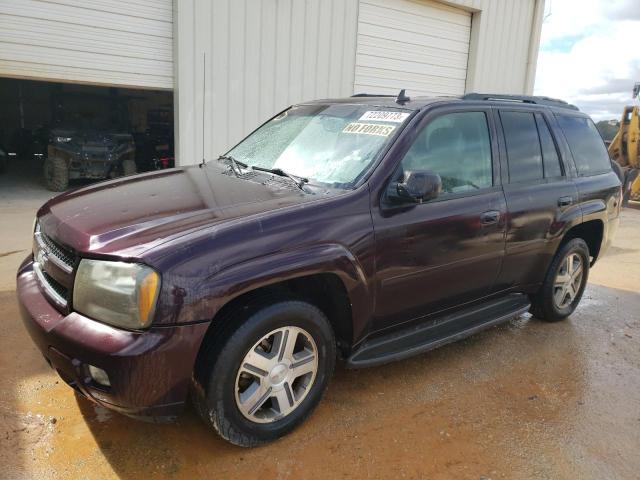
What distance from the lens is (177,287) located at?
2.20 metres

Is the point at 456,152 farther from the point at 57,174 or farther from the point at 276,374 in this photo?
the point at 57,174

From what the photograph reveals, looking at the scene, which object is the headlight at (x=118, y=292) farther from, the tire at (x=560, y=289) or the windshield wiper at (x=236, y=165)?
the tire at (x=560, y=289)

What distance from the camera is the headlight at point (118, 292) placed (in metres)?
2.18

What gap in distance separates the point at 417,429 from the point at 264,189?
162 cm

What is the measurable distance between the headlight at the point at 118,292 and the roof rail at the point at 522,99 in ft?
8.42

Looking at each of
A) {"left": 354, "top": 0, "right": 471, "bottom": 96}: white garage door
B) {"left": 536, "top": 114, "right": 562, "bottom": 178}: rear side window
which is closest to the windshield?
{"left": 536, "top": 114, "right": 562, "bottom": 178}: rear side window

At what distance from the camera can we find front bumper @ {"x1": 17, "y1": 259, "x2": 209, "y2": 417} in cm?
217

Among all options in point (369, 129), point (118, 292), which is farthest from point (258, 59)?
point (118, 292)

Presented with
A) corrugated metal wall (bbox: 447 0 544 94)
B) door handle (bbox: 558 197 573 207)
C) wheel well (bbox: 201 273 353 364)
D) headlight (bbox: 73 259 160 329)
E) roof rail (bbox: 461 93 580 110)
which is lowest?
wheel well (bbox: 201 273 353 364)

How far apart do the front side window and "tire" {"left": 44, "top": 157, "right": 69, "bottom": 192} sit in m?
9.32

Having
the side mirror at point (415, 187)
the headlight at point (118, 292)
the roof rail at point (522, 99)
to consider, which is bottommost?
the headlight at point (118, 292)

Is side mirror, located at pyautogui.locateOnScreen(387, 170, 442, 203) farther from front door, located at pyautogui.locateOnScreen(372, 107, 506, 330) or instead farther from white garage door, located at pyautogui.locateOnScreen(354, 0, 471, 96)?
white garage door, located at pyautogui.locateOnScreen(354, 0, 471, 96)

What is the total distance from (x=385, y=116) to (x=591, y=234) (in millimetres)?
2580

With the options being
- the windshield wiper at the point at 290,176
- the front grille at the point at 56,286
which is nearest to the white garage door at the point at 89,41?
the windshield wiper at the point at 290,176
